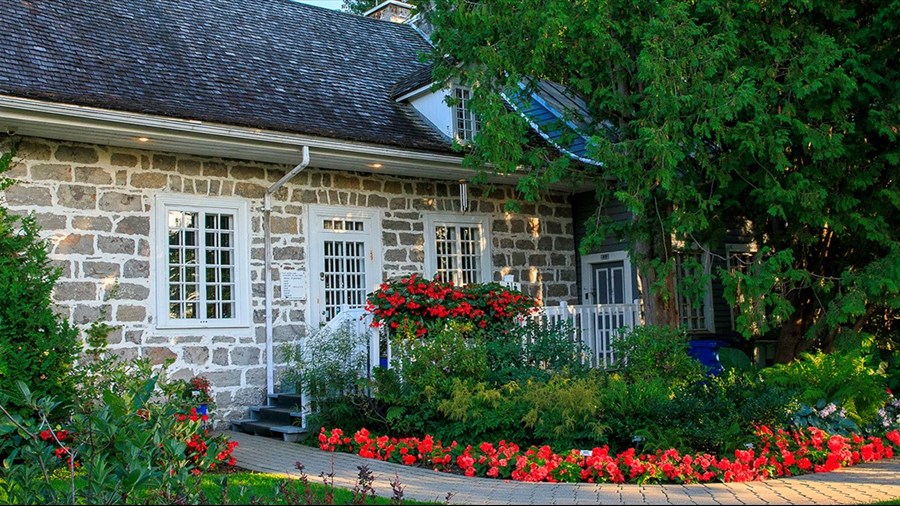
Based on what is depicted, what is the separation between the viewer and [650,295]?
452 inches

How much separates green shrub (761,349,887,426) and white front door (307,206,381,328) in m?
5.20

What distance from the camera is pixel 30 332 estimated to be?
8.56 m

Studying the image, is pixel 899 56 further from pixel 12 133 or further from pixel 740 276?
pixel 12 133

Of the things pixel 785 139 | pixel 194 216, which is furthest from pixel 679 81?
pixel 194 216

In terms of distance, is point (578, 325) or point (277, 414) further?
point (578, 325)

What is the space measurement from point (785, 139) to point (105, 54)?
788 centimetres

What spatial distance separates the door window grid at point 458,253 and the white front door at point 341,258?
3.54 ft

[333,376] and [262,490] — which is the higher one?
[333,376]

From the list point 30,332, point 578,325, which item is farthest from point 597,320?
point 30,332

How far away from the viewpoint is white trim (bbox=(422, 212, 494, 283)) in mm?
13133

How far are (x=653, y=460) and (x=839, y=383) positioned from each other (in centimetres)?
277

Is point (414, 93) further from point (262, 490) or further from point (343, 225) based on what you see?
point (262, 490)

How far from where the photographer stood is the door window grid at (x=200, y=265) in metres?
11.0

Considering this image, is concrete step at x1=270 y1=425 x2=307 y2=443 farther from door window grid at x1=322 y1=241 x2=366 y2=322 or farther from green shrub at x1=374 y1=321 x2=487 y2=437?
door window grid at x1=322 y1=241 x2=366 y2=322
